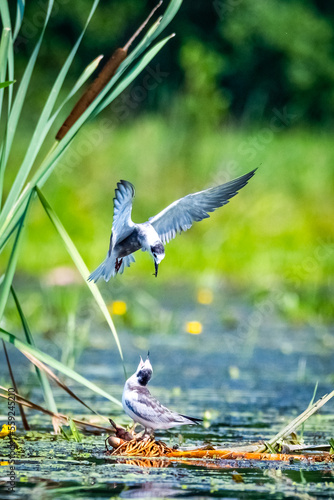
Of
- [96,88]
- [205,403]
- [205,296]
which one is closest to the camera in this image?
[96,88]

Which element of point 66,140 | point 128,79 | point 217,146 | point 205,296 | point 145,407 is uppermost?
point 217,146

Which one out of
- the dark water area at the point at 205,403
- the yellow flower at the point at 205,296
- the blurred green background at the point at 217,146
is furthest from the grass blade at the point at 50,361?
the yellow flower at the point at 205,296

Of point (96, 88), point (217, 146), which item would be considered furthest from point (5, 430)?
point (217, 146)

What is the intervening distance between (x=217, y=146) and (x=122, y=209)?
1083cm

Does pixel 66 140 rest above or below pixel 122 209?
above

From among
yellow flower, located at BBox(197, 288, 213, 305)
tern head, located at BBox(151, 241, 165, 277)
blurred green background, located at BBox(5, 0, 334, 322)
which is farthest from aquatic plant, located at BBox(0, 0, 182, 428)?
yellow flower, located at BBox(197, 288, 213, 305)

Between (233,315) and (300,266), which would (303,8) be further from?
(233,315)

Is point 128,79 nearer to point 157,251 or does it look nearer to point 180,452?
point 157,251

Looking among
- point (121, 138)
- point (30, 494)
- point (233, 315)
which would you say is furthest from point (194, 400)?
point (121, 138)

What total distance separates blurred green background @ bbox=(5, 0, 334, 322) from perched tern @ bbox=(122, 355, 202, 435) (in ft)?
14.6

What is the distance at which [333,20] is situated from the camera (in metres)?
18.6

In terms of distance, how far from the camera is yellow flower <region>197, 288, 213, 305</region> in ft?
27.5

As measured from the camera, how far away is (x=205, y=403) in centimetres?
480

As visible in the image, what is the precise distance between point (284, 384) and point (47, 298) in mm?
3295
